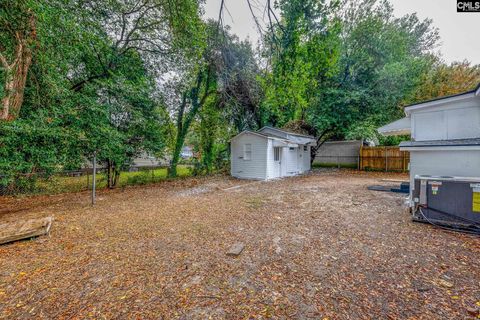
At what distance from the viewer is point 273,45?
360 centimetres

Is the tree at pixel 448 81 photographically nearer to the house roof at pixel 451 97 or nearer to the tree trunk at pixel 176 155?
the house roof at pixel 451 97

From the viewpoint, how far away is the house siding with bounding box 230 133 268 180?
11492mm

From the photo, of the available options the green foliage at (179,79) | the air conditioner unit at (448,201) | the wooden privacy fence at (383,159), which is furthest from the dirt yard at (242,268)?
the wooden privacy fence at (383,159)

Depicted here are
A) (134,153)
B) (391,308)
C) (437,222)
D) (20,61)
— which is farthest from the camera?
(134,153)

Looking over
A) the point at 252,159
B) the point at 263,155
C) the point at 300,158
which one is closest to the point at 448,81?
the point at 300,158

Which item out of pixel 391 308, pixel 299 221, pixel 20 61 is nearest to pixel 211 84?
pixel 20 61

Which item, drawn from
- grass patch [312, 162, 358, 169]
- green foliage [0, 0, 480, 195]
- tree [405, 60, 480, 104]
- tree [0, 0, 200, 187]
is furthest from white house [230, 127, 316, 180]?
tree [405, 60, 480, 104]

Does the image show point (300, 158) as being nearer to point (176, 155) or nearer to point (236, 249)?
point (176, 155)

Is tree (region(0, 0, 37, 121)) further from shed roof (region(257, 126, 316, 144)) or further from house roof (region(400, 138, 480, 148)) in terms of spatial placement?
shed roof (region(257, 126, 316, 144))

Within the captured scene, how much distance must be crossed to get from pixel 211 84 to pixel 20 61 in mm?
9880

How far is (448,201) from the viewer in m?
4.14

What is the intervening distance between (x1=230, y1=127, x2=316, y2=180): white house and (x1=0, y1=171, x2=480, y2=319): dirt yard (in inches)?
255

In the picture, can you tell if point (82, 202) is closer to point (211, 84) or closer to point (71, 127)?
point (71, 127)

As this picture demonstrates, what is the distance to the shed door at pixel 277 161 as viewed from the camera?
479 inches
